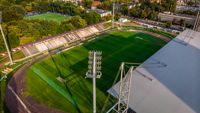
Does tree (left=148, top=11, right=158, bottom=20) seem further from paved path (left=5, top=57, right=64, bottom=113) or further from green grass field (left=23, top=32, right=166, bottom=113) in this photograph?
paved path (left=5, top=57, right=64, bottom=113)

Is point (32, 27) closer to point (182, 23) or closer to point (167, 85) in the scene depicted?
point (167, 85)

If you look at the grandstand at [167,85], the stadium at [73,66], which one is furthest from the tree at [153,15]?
the grandstand at [167,85]

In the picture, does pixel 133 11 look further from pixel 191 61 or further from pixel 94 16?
pixel 191 61

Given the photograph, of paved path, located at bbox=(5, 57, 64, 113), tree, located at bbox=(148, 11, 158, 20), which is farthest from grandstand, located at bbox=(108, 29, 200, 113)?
tree, located at bbox=(148, 11, 158, 20)

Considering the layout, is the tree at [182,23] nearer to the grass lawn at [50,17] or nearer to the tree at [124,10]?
the tree at [124,10]

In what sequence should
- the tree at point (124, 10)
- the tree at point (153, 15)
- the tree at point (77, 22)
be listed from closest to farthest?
the tree at point (77, 22) → the tree at point (153, 15) → the tree at point (124, 10)

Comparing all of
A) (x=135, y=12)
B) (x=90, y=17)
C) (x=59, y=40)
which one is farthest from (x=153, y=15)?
(x=59, y=40)

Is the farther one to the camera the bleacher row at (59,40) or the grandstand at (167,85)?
the bleacher row at (59,40)
